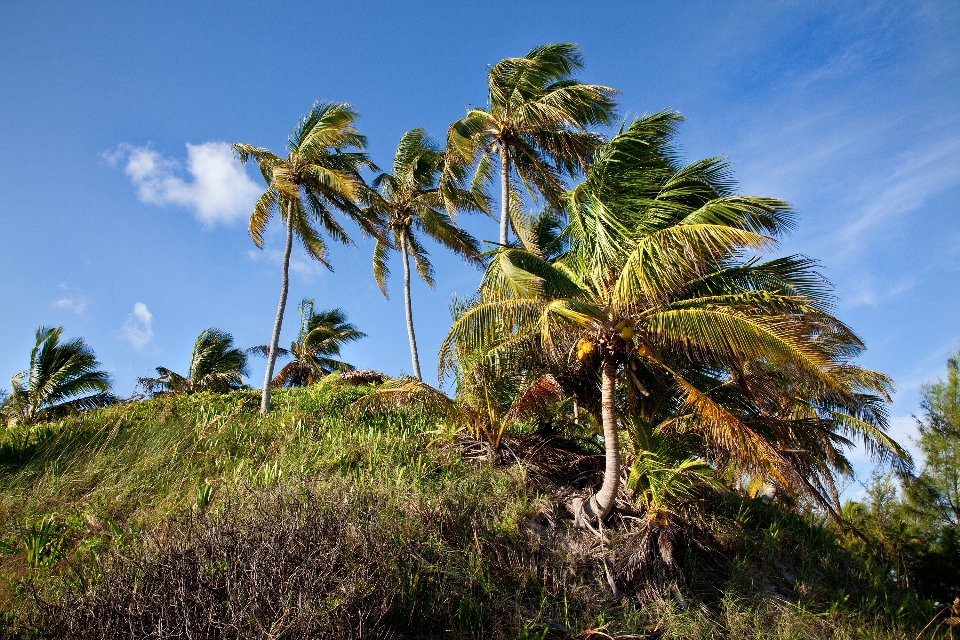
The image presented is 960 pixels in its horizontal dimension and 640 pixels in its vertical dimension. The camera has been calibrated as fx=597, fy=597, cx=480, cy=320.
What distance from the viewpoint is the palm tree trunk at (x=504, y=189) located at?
1433 cm

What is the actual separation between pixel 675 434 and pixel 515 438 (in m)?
2.59

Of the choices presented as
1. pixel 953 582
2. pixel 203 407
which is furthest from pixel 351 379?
pixel 953 582

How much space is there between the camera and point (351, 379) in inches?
616

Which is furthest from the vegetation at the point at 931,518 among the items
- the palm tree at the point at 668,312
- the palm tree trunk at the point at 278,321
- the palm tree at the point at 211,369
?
the palm tree at the point at 211,369

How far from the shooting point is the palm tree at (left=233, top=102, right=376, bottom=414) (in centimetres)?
1455

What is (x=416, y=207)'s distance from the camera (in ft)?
60.9

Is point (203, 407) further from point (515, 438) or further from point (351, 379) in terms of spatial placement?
point (515, 438)

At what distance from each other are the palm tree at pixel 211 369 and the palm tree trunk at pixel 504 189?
46.1 ft

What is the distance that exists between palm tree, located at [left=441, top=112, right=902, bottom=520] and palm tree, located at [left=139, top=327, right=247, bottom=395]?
1754cm

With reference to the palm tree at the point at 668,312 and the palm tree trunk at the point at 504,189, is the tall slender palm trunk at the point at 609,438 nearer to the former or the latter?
the palm tree at the point at 668,312

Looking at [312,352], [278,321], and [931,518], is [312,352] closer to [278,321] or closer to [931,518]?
[278,321]

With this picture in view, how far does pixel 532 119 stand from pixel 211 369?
55.5ft

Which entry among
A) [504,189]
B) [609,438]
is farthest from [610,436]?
[504,189]

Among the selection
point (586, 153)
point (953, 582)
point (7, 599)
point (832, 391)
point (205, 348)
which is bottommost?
point (953, 582)
